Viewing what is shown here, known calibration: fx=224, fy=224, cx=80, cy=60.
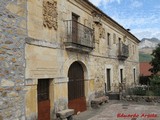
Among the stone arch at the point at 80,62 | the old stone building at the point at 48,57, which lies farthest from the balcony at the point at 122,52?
the stone arch at the point at 80,62

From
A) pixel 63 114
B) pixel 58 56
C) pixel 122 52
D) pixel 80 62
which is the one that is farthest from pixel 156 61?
pixel 63 114

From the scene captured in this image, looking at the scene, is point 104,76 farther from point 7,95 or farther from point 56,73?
point 7,95

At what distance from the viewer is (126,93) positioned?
616 inches

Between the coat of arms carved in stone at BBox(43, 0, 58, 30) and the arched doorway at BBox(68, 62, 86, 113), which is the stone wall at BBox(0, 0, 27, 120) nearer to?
the coat of arms carved in stone at BBox(43, 0, 58, 30)

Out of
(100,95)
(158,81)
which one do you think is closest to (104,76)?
(100,95)

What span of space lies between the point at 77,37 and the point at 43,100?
3.51 metres

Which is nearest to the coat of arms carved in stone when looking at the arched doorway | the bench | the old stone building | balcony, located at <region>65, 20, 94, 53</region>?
the old stone building

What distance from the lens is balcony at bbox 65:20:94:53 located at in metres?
9.89

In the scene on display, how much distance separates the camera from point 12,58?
6.63m

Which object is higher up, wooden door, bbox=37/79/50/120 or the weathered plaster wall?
the weathered plaster wall

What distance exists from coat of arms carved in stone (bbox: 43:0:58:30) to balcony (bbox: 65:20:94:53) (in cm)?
107

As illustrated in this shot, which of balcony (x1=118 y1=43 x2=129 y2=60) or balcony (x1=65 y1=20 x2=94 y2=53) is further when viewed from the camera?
balcony (x1=118 y1=43 x2=129 y2=60)

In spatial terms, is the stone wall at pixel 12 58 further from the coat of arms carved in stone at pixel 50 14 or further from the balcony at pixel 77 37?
the balcony at pixel 77 37

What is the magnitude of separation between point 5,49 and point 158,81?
11.9 metres
